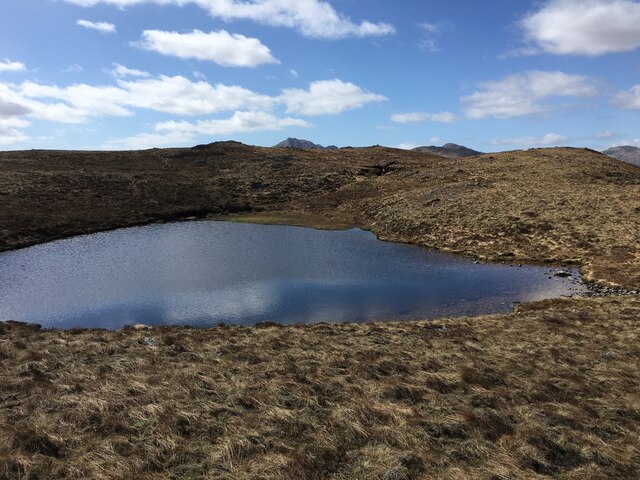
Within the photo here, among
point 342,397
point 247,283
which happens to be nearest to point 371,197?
point 247,283

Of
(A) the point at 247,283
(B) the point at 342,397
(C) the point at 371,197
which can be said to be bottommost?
(A) the point at 247,283

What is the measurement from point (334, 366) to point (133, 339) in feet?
37.8

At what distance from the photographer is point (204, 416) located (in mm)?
12094

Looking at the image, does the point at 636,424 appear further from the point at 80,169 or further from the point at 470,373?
the point at 80,169

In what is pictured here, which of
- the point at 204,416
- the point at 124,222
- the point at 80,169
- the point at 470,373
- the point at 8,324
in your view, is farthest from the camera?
the point at 80,169

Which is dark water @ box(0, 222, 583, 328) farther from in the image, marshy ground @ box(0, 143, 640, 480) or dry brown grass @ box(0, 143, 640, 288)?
dry brown grass @ box(0, 143, 640, 288)

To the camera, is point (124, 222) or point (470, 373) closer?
point (470, 373)

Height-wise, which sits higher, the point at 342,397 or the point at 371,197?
the point at 371,197

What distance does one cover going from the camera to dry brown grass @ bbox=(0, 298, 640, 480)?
32.4 ft

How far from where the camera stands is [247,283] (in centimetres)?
3591

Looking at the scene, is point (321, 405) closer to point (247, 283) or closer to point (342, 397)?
point (342, 397)

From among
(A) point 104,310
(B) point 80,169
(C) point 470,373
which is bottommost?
(A) point 104,310

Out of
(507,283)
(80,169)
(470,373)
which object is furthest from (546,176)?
(80,169)

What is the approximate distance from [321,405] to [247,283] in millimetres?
23539
